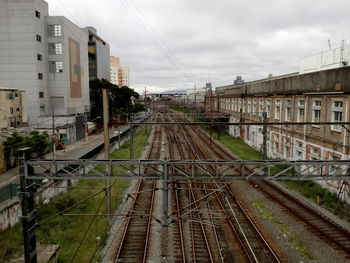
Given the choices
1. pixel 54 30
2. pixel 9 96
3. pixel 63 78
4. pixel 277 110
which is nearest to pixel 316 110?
pixel 277 110

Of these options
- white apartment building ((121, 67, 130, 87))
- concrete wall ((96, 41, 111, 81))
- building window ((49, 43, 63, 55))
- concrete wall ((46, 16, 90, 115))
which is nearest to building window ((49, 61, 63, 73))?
concrete wall ((46, 16, 90, 115))

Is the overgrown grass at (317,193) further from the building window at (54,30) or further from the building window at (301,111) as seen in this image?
the building window at (54,30)

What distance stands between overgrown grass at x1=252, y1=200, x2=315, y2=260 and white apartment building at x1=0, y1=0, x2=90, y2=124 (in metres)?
28.0

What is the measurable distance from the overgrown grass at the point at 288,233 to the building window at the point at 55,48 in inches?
1206

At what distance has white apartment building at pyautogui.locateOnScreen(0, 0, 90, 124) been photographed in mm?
30766

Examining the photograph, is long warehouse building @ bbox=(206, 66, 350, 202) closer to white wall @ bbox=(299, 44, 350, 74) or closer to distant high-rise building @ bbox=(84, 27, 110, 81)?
white wall @ bbox=(299, 44, 350, 74)

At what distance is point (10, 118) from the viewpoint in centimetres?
2761

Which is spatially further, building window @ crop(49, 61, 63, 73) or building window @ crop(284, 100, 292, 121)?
building window @ crop(49, 61, 63, 73)

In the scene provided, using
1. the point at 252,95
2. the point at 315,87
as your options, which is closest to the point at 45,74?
the point at 252,95

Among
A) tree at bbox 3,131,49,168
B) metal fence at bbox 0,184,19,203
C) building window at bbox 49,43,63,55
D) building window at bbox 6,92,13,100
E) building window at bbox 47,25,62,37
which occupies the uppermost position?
building window at bbox 47,25,62,37

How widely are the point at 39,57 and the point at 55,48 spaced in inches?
104

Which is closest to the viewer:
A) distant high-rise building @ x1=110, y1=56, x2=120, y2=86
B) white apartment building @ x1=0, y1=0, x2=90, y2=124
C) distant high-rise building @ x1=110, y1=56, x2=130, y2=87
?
white apartment building @ x1=0, y1=0, x2=90, y2=124

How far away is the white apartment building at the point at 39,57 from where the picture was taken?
30.8 meters

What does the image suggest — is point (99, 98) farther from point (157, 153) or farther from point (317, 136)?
point (317, 136)
